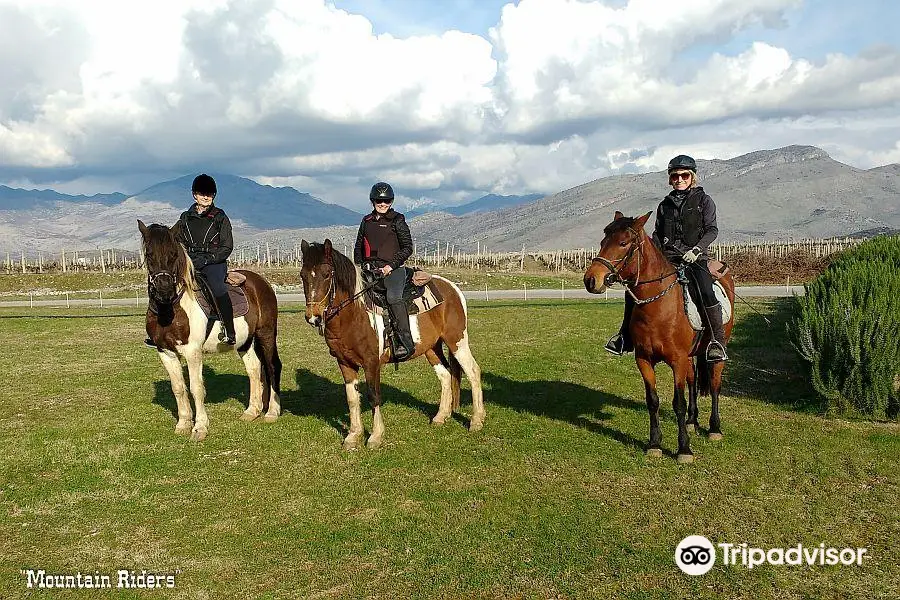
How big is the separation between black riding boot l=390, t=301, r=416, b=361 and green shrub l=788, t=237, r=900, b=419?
21.1 ft

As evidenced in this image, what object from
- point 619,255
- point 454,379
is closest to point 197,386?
point 454,379

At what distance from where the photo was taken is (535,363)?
14352 millimetres

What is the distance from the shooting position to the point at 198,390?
9109 mm

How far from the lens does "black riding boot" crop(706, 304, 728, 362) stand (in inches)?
313

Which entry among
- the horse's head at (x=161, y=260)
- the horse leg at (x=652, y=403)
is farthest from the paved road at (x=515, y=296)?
the horse's head at (x=161, y=260)

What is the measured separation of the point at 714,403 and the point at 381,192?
224 inches

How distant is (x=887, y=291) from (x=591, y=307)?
16.5 m

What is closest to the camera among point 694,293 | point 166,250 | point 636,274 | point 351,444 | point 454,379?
point 636,274

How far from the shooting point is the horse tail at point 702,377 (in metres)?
9.20

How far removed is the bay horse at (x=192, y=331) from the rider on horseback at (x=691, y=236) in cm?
572

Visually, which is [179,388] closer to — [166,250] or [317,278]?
[166,250]

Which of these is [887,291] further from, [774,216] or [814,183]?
[814,183]

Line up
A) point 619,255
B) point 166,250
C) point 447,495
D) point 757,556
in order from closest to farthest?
point 757,556 < point 447,495 < point 619,255 < point 166,250

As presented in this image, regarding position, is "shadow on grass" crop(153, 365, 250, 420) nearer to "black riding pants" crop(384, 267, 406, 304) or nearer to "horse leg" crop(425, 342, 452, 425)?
"horse leg" crop(425, 342, 452, 425)
